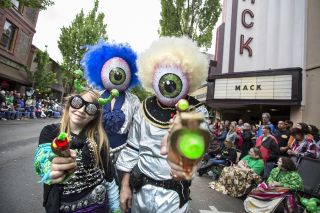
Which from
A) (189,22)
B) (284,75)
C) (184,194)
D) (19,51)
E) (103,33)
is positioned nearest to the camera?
(184,194)

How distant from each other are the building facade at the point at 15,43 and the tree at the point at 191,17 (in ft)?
36.3

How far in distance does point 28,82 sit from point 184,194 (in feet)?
85.0

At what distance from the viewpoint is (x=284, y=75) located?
35.1 ft

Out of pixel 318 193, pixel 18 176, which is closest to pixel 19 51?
pixel 18 176

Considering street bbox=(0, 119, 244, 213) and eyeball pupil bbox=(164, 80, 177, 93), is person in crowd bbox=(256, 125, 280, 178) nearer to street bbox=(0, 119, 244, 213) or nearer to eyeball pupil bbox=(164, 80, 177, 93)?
street bbox=(0, 119, 244, 213)

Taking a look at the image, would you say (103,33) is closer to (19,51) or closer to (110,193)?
(19,51)

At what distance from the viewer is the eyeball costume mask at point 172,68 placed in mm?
1835

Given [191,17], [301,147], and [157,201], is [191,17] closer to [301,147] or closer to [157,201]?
[301,147]

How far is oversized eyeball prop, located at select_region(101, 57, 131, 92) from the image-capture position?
289 centimetres

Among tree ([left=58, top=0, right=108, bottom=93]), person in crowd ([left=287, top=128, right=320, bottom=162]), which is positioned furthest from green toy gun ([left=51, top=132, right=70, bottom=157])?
tree ([left=58, top=0, right=108, bottom=93])

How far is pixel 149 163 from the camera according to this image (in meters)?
1.98

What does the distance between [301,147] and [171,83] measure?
193 inches

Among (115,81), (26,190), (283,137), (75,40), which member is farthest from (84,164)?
A: (75,40)

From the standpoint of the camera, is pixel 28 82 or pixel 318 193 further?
pixel 28 82
